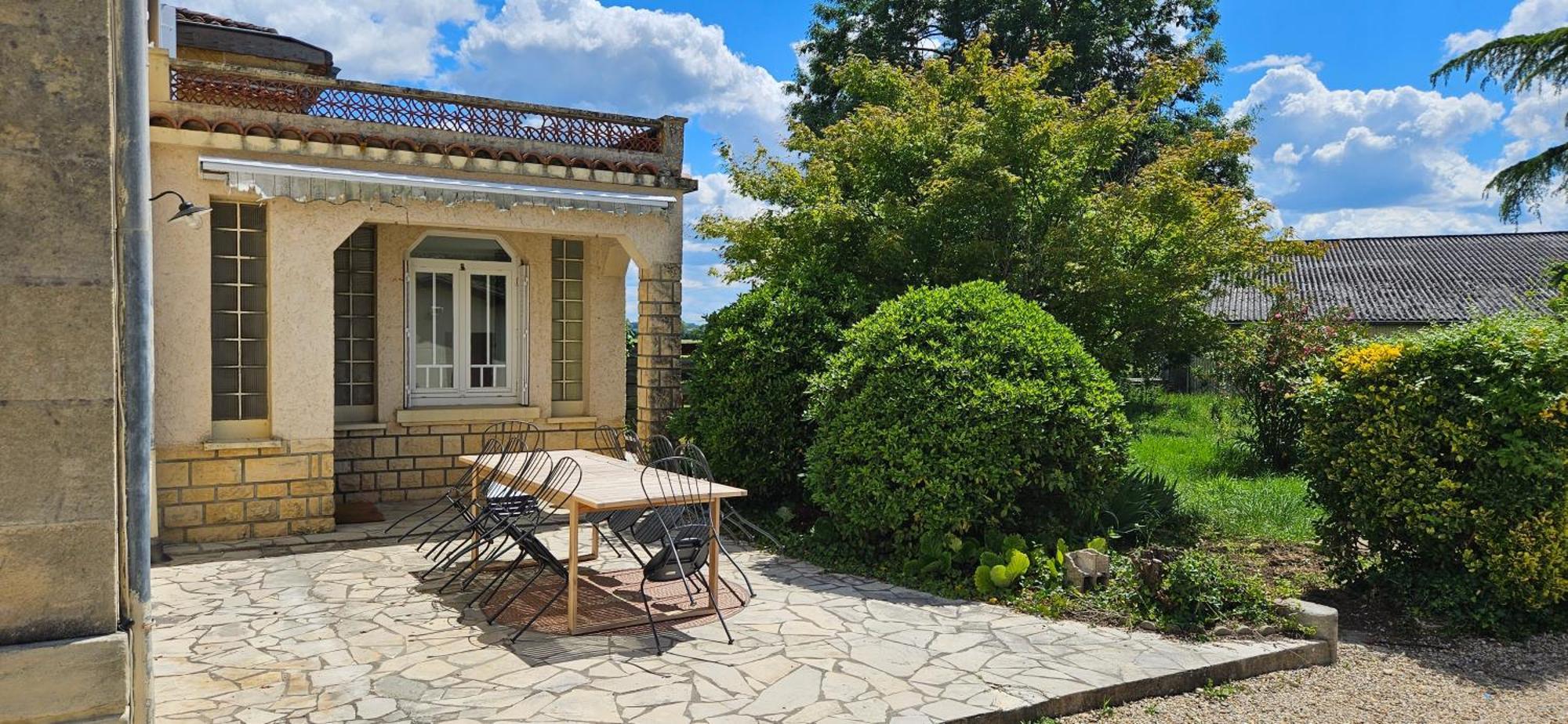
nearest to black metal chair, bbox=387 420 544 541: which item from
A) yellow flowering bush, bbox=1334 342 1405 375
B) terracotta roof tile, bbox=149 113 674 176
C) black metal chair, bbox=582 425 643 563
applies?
black metal chair, bbox=582 425 643 563

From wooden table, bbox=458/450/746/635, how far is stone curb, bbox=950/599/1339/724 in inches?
93.0

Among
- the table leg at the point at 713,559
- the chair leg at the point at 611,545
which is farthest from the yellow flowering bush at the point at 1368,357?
the chair leg at the point at 611,545

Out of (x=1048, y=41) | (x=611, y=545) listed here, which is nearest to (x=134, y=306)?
(x=611, y=545)

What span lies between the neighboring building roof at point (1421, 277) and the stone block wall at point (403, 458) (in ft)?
76.3

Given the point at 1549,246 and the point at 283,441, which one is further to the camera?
the point at 1549,246

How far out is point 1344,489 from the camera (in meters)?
7.58

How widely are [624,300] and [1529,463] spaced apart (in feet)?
30.4

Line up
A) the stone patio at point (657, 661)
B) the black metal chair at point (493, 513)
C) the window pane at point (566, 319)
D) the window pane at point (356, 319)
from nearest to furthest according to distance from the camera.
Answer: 1. the stone patio at point (657, 661)
2. the black metal chair at point (493, 513)
3. the window pane at point (356, 319)
4. the window pane at point (566, 319)

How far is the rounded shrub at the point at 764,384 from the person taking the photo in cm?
1010

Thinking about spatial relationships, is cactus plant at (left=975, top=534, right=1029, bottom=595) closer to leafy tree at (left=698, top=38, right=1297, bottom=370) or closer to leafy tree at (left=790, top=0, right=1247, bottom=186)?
leafy tree at (left=698, top=38, right=1297, bottom=370)

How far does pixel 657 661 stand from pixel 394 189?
5456 millimetres

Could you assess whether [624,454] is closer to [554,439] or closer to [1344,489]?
[554,439]

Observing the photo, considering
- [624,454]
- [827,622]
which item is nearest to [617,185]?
[624,454]

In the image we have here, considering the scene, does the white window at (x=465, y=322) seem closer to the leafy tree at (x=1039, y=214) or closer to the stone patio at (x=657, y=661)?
the leafy tree at (x=1039, y=214)
